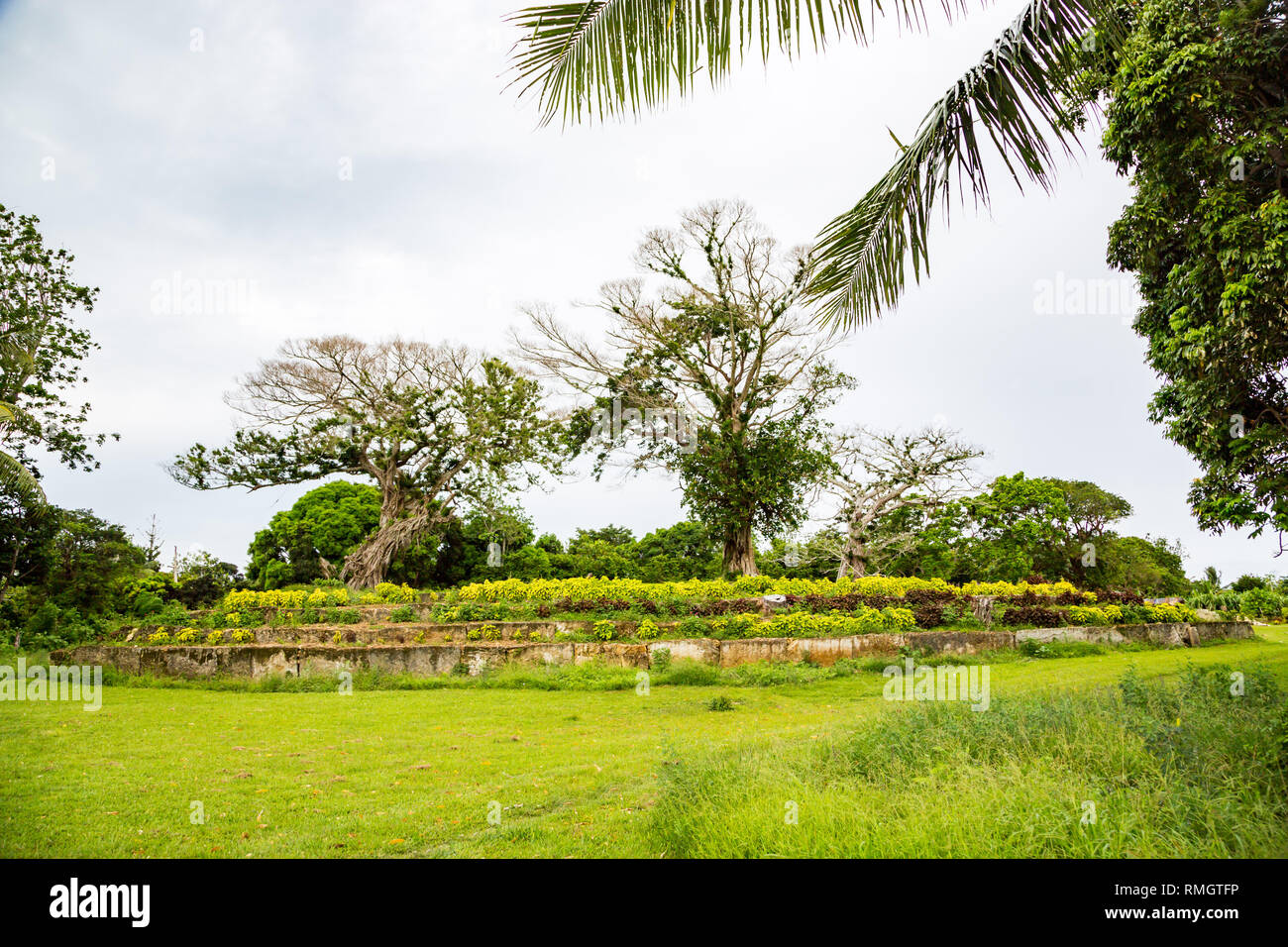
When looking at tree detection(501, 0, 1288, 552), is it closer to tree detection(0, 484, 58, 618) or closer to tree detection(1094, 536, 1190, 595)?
tree detection(1094, 536, 1190, 595)

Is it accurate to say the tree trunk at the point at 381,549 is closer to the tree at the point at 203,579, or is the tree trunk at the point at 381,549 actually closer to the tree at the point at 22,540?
the tree at the point at 203,579

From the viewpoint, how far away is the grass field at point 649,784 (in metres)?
2.91

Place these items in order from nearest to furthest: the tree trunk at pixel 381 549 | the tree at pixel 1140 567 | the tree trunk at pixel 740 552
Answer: the tree trunk at pixel 740 552
the tree trunk at pixel 381 549
the tree at pixel 1140 567

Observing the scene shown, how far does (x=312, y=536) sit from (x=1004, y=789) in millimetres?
23612

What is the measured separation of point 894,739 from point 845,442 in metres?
19.8

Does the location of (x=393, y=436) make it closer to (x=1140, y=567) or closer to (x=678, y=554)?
(x=678, y=554)

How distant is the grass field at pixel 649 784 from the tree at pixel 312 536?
51.3ft

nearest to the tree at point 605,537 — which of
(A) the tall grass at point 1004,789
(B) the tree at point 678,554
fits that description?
(B) the tree at point 678,554

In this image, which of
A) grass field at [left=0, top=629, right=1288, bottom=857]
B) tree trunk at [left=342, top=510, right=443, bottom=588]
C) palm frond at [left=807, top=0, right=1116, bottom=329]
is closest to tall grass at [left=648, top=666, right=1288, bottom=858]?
grass field at [left=0, top=629, right=1288, bottom=857]

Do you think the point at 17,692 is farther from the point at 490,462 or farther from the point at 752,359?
the point at 752,359

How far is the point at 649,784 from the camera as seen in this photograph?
5.00 m

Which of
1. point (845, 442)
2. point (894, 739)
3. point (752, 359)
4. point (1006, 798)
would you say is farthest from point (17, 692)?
point (845, 442)

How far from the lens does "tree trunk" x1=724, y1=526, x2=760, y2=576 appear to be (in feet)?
61.6

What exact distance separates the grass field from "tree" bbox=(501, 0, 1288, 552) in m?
2.68
